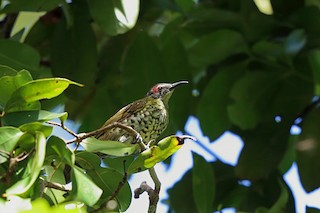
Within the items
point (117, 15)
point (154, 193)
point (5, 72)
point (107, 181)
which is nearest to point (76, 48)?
point (117, 15)

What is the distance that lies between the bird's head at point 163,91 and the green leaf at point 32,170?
141cm

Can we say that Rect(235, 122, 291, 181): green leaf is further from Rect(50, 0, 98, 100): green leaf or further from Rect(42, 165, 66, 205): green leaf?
Rect(42, 165, 66, 205): green leaf

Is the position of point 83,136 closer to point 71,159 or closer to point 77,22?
point 71,159

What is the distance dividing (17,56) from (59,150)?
1086 millimetres

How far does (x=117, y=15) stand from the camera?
3430 millimetres

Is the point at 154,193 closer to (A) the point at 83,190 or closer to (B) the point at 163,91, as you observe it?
(A) the point at 83,190

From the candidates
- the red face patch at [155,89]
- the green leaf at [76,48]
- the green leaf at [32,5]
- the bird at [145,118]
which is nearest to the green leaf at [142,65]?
the green leaf at [76,48]

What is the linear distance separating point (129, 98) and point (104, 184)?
143 centimetres

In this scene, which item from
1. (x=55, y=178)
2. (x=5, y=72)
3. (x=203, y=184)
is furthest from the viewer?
(x=203, y=184)

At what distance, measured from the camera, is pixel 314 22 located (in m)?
3.95

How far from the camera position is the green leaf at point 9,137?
2094 mm

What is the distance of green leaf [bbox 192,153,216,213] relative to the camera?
3.46 metres

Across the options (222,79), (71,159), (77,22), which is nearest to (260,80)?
(222,79)

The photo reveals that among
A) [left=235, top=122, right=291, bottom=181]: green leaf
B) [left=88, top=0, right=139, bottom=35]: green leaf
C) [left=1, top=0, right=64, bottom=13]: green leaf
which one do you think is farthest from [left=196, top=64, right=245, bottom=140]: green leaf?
[left=1, top=0, right=64, bottom=13]: green leaf
